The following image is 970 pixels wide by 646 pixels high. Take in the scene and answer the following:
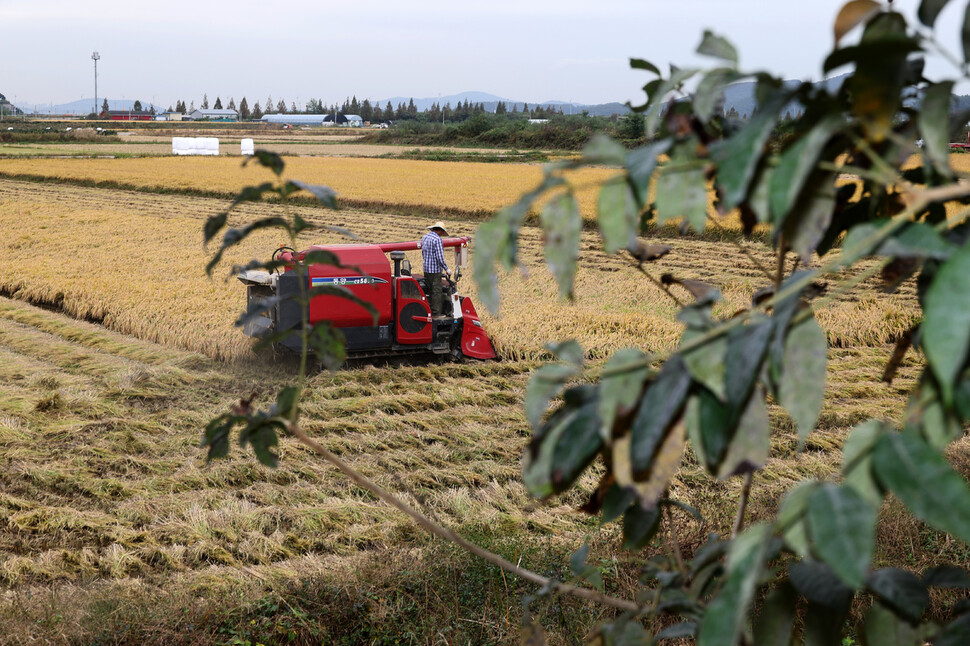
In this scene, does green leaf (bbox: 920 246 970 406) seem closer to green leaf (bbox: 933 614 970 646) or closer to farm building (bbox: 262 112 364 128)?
green leaf (bbox: 933 614 970 646)

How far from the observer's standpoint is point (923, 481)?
52 centimetres

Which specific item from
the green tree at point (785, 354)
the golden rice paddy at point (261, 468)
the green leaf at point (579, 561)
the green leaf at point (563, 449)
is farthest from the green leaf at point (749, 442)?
the golden rice paddy at point (261, 468)

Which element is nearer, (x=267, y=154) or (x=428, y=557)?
(x=267, y=154)

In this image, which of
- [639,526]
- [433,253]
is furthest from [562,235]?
[433,253]

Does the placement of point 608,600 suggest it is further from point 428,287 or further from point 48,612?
point 428,287

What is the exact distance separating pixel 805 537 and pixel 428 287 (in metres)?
8.07

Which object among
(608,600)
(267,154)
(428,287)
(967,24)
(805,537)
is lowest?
(428,287)

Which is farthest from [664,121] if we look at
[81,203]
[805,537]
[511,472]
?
[81,203]

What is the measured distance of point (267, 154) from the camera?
1077mm

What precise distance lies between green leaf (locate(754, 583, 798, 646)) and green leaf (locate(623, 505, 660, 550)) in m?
0.24

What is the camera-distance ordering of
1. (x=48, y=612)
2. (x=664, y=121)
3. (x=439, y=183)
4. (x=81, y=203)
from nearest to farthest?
(x=664, y=121) < (x=48, y=612) < (x=81, y=203) < (x=439, y=183)

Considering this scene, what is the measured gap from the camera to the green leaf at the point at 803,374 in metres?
0.66

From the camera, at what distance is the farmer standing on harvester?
328 inches

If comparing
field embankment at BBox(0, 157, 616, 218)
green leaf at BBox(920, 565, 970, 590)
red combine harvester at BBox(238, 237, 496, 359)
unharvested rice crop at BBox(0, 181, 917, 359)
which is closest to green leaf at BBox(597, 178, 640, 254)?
green leaf at BBox(920, 565, 970, 590)
